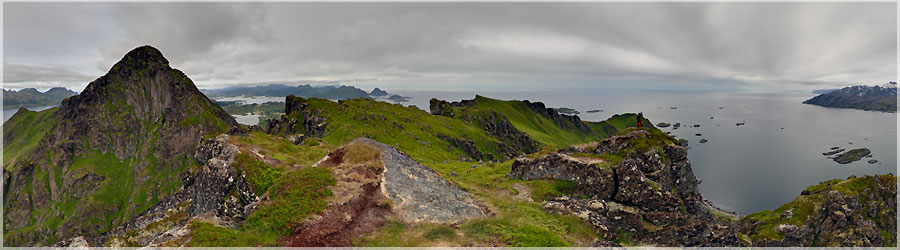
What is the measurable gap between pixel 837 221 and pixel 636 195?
55799mm

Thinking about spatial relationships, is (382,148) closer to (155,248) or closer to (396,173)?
(396,173)

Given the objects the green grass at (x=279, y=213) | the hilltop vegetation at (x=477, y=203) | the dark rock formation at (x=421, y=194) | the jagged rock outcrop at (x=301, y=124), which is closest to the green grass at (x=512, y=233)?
the hilltop vegetation at (x=477, y=203)

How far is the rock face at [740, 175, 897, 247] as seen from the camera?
188 feet

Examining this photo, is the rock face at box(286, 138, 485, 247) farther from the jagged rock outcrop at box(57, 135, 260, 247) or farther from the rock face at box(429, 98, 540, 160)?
the rock face at box(429, 98, 540, 160)

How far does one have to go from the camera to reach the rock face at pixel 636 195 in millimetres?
34562

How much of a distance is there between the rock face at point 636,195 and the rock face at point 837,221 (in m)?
23.6

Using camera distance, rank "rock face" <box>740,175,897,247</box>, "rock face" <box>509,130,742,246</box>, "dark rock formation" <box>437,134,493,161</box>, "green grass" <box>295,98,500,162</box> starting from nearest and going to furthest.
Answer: "rock face" <box>509,130,742,246</box> < "rock face" <box>740,175,897,247</box> < "green grass" <box>295,98,500,162</box> < "dark rock formation" <box>437,134,493,161</box>

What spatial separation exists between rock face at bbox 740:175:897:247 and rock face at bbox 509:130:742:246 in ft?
77.6

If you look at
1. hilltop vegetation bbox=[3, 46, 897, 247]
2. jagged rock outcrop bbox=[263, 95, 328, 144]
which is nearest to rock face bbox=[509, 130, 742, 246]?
hilltop vegetation bbox=[3, 46, 897, 247]

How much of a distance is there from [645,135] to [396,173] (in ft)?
113

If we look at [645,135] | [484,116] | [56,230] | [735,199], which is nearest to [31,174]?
[56,230]

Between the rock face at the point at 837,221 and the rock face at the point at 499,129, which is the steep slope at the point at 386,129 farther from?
the rock face at the point at 837,221

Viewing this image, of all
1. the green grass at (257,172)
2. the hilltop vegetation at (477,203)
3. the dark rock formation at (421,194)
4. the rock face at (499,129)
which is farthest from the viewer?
the rock face at (499,129)

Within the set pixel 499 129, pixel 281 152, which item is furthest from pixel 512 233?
pixel 499 129
